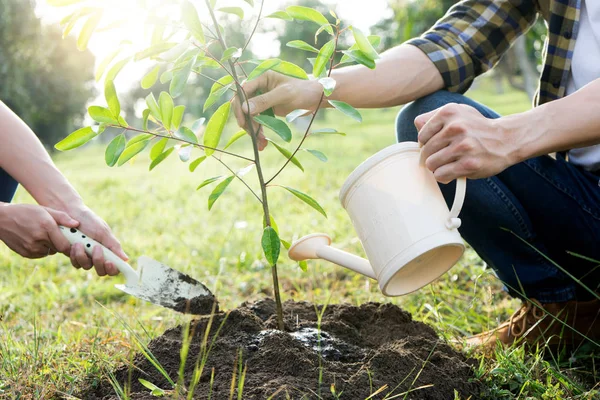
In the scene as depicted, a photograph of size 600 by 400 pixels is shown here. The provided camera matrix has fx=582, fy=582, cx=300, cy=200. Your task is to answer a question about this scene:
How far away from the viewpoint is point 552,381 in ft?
4.59

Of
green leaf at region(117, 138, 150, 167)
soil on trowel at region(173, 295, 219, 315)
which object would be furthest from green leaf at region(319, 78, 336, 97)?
soil on trowel at region(173, 295, 219, 315)

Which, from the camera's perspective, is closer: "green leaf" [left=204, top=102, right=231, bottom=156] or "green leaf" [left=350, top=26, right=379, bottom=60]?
"green leaf" [left=350, top=26, right=379, bottom=60]

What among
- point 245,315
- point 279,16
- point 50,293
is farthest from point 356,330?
point 50,293

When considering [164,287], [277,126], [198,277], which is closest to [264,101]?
[277,126]

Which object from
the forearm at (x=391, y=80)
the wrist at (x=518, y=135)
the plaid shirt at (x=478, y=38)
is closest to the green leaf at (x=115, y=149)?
the forearm at (x=391, y=80)

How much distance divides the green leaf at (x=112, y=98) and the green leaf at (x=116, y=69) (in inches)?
0.5

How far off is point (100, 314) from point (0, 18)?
1262 centimetres

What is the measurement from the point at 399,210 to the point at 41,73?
736 inches

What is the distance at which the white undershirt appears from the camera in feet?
4.99

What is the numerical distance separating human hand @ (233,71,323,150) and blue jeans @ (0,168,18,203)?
835 millimetres

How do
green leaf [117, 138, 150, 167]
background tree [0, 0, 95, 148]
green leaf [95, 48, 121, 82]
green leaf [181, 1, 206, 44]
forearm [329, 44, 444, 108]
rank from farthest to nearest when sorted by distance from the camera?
background tree [0, 0, 95, 148], forearm [329, 44, 444, 108], green leaf [117, 138, 150, 167], green leaf [95, 48, 121, 82], green leaf [181, 1, 206, 44]

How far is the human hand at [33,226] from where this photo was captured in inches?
58.2

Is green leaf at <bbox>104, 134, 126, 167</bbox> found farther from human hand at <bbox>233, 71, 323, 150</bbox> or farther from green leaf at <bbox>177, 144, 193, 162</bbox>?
human hand at <bbox>233, 71, 323, 150</bbox>

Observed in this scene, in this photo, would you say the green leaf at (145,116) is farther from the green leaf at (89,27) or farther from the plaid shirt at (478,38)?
the plaid shirt at (478,38)
